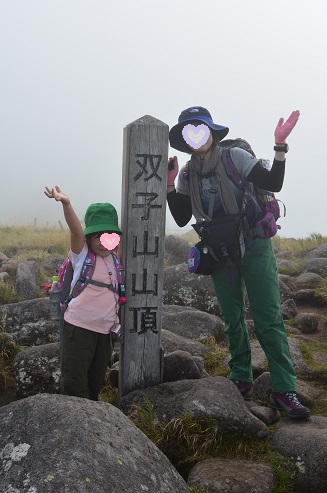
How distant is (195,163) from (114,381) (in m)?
2.59

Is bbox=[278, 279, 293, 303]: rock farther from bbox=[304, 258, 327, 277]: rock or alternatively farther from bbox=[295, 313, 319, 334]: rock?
bbox=[304, 258, 327, 277]: rock

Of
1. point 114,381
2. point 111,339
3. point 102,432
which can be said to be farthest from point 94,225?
point 102,432

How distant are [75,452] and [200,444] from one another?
2.02m

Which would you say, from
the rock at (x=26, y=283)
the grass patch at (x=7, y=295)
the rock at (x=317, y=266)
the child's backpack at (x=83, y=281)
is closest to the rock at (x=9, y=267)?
the rock at (x=26, y=283)

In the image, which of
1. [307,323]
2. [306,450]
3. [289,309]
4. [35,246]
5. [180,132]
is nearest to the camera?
[306,450]

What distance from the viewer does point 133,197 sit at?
5504 millimetres

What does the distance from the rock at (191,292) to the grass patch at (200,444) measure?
4802 millimetres

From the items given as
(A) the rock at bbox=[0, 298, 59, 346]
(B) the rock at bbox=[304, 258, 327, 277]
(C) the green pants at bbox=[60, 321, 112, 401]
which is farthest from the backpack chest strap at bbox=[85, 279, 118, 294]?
(B) the rock at bbox=[304, 258, 327, 277]

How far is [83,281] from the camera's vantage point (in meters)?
4.96

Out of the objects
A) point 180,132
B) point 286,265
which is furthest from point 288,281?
point 180,132

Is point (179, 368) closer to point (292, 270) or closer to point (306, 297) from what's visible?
point (306, 297)

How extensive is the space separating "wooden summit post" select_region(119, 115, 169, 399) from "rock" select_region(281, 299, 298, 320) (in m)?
4.05

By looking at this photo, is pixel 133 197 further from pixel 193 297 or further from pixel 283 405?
pixel 193 297

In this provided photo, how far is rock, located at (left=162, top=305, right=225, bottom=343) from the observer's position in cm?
799
